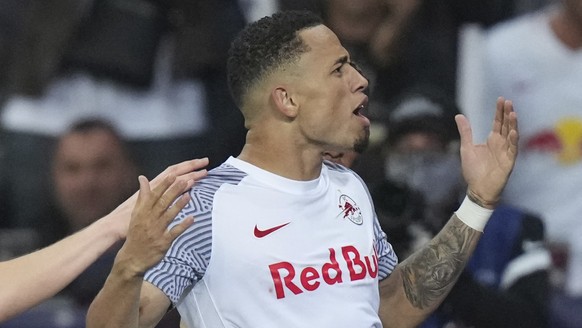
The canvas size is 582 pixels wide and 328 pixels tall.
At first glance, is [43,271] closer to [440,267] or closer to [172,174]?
[172,174]

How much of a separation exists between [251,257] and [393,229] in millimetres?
1153

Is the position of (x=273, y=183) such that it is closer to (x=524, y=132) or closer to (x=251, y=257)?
(x=251, y=257)

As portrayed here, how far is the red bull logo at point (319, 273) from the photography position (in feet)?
10.7

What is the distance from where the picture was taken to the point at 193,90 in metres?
5.55

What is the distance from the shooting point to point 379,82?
5.36m

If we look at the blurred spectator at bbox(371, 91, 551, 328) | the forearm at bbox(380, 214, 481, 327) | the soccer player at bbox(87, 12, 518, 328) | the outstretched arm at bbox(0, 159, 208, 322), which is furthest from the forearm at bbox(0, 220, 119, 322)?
the blurred spectator at bbox(371, 91, 551, 328)

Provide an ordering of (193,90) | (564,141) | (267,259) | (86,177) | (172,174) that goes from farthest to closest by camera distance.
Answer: (193,90) → (86,177) → (564,141) → (267,259) → (172,174)

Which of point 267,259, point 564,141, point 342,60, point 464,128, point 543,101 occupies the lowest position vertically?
point 564,141

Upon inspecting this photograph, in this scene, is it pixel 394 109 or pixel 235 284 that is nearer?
pixel 235 284

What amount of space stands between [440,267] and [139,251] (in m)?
1.04

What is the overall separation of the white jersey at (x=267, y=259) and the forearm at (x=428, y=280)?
220 millimetres

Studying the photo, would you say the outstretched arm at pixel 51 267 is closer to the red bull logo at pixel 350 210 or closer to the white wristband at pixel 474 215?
the red bull logo at pixel 350 210

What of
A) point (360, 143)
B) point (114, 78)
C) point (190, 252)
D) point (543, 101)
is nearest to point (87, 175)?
point (114, 78)

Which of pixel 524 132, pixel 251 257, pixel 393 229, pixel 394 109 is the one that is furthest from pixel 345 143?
pixel 524 132
